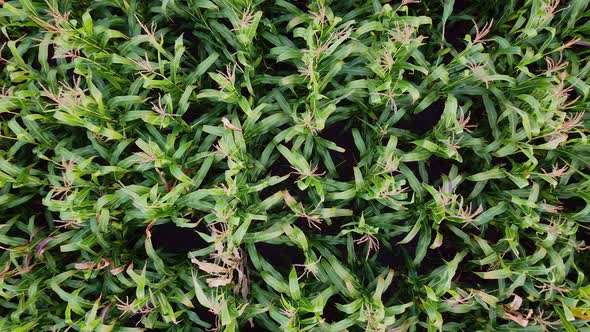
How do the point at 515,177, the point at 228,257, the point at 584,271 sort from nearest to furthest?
1. the point at 228,257
2. the point at 515,177
3. the point at 584,271

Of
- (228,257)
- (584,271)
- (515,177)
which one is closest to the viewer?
(228,257)

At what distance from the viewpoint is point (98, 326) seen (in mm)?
1535

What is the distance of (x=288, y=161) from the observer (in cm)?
163

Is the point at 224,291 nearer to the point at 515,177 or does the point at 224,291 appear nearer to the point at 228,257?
the point at 228,257

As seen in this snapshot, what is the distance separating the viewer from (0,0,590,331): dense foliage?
150 cm

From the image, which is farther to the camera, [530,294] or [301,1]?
[301,1]

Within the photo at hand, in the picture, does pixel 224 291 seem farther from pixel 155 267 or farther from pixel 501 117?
pixel 501 117

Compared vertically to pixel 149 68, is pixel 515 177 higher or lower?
lower

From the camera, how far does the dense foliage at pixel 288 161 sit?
150 cm

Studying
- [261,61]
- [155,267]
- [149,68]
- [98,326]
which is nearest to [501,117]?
[261,61]

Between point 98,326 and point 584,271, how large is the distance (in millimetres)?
1744

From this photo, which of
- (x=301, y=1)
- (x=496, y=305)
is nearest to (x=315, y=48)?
(x=301, y=1)

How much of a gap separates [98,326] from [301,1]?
1.39m

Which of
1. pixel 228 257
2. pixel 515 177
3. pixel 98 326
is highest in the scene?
pixel 515 177
